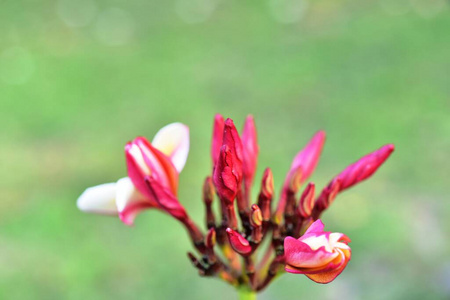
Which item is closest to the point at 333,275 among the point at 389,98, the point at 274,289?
the point at 274,289

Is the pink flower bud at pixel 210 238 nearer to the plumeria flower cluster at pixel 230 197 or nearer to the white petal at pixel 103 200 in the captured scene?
the plumeria flower cluster at pixel 230 197

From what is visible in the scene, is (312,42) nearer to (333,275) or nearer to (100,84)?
(100,84)

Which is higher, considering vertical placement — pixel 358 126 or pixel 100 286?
pixel 358 126

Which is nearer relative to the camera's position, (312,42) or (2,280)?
(2,280)

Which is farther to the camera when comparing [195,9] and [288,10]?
[195,9]

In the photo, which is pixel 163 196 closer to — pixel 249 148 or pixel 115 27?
pixel 249 148

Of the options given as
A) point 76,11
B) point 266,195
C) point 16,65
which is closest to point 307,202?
point 266,195

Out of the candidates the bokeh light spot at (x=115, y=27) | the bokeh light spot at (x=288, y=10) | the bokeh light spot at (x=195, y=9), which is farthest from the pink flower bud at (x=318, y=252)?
the bokeh light spot at (x=195, y=9)
